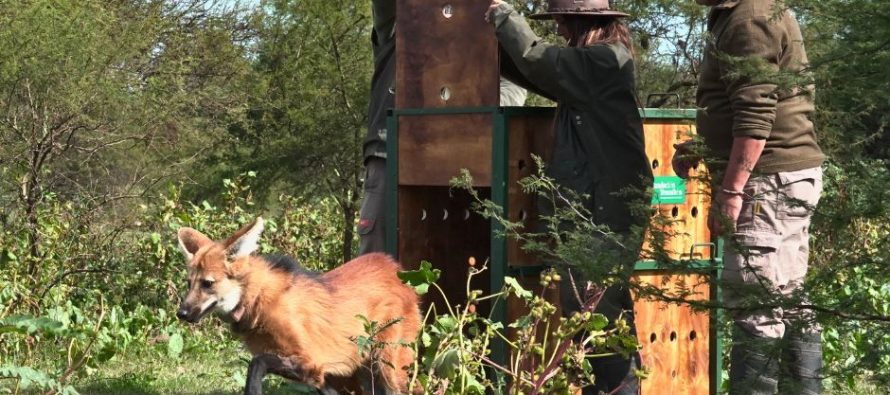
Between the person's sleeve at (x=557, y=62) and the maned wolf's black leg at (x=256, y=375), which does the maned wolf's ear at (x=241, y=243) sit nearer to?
the maned wolf's black leg at (x=256, y=375)

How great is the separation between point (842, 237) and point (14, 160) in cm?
659

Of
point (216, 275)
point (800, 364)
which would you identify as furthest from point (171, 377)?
point (800, 364)

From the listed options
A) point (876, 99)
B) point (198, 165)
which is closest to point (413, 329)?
point (876, 99)

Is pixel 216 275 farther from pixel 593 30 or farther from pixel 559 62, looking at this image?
pixel 593 30

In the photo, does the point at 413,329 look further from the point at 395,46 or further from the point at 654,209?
the point at 654,209

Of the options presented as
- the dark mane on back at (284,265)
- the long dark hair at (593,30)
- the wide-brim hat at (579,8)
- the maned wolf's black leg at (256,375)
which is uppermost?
the wide-brim hat at (579,8)

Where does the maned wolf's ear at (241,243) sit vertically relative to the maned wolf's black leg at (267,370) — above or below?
above

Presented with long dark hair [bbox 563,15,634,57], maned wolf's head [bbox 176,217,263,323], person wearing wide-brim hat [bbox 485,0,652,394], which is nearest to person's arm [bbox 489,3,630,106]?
person wearing wide-brim hat [bbox 485,0,652,394]

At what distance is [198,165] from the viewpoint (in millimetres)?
12578

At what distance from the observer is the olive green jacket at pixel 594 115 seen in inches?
201

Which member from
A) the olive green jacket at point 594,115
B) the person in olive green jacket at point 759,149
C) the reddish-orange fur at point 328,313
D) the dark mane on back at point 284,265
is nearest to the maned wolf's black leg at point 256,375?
the reddish-orange fur at point 328,313

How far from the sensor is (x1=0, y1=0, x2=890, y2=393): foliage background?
653 cm

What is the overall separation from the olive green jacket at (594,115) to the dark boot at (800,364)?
0.95 m

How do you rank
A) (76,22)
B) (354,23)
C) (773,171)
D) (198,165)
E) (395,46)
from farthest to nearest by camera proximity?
(198,165) < (354,23) < (76,22) < (395,46) < (773,171)
